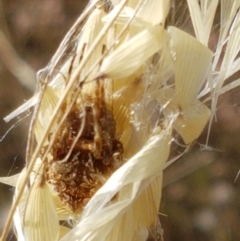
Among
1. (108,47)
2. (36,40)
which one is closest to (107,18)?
(108,47)

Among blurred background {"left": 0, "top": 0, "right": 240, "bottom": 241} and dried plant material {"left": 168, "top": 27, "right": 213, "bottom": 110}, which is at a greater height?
dried plant material {"left": 168, "top": 27, "right": 213, "bottom": 110}

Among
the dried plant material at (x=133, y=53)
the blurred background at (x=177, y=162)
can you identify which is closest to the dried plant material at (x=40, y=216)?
the dried plant material at (x=133, y=53)

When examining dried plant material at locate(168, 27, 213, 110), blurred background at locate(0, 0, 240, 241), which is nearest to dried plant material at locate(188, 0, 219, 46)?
dried plant material at locate(168, 27, 213, 110)

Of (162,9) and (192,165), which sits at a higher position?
(162,9)

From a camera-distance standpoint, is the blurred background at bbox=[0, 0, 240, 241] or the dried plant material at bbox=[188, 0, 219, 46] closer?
the dried plant material at bbox=[188, 0, 219, 46]

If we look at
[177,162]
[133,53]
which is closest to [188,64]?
[133,53]

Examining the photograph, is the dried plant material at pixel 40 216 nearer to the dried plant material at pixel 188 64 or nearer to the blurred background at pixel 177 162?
the dried plant material at pixel 188 64

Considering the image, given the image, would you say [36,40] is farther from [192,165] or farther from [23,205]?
[23,205]

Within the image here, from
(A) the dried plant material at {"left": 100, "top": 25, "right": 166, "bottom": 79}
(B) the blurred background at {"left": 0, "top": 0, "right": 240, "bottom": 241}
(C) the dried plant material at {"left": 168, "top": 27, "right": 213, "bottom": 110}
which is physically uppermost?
(A) the dried plant material at {"left": 100, "top": 25, "right": 166, "bottom": 79}

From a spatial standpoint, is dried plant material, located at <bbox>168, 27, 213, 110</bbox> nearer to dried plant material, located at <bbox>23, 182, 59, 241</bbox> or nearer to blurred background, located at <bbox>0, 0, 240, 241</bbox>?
dried plant material, located at <bbox>23, 182, 59, 241</bbox>
